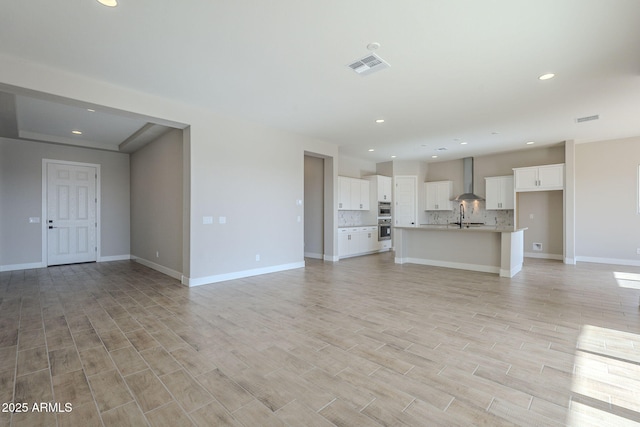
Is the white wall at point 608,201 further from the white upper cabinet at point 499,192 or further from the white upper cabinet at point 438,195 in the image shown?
the white upper cabinet at point 438,195

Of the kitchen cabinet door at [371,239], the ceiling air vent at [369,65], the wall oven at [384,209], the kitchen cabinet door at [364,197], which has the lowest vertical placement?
the kitchen cabinet door at [371,239]

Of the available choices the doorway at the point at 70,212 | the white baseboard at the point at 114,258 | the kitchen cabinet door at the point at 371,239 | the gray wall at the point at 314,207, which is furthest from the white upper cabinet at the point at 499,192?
the doorway at the point at 70,212

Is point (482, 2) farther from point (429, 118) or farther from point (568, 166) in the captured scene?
point (568, 166)

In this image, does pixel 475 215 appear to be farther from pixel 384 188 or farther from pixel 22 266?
pixel 22 266

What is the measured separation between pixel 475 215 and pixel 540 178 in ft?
6.65

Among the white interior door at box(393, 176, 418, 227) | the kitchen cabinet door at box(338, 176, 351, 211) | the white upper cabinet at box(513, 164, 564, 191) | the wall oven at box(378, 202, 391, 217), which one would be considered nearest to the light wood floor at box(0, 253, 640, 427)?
the white upper cabinet at box(513, 164, 564, 191)

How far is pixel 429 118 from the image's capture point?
17.4 ft

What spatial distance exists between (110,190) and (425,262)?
26.6 feet

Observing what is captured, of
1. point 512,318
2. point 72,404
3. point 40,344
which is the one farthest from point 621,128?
point 40,344

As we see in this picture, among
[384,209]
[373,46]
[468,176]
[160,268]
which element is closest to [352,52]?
[373,46]

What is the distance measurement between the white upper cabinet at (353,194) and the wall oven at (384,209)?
1.50ft

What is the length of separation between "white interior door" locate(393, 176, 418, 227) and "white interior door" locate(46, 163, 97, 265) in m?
8.47

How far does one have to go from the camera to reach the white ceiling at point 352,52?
2.48 meters

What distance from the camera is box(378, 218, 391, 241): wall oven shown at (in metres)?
9.15
